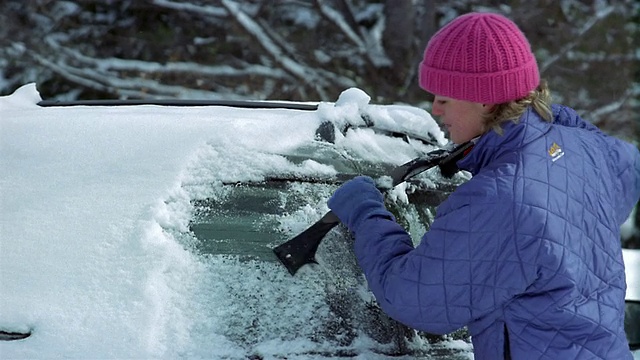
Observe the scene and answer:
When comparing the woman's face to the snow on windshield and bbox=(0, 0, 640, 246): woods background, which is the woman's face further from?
bbox=(0, 0, 640, 246): woods background

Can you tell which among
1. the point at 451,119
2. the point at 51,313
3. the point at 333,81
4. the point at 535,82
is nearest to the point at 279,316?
the point at 51,313

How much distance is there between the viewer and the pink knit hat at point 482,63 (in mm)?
1861

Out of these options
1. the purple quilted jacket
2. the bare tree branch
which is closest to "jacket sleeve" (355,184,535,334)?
the purple quilted jacket

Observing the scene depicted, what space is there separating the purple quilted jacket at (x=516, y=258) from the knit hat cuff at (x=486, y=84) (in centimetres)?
7

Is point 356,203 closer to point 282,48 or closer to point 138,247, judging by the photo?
point 138,247

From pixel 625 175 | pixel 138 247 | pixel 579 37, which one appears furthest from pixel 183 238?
pixel 579 37

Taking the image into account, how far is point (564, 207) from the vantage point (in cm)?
180

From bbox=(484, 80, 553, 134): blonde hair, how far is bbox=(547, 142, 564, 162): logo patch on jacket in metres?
0.09

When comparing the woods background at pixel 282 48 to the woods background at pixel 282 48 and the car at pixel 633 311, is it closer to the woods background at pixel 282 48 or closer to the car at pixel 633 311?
the woods background at pixel 282 48

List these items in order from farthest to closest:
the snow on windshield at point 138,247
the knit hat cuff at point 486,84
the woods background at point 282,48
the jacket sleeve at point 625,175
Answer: the woods background at point 282,48
the jacket sleeve at point 625,175
the knit hat cuff at point 486,84
the snow on windshield at point 138,247

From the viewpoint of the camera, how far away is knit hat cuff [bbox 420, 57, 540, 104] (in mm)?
1860

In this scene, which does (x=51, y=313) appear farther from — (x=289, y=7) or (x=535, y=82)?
(x=289, y=7)

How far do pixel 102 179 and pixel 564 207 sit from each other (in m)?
1.02

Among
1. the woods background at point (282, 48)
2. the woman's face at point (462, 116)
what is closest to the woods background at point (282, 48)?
the woods background at point (282, 48)
